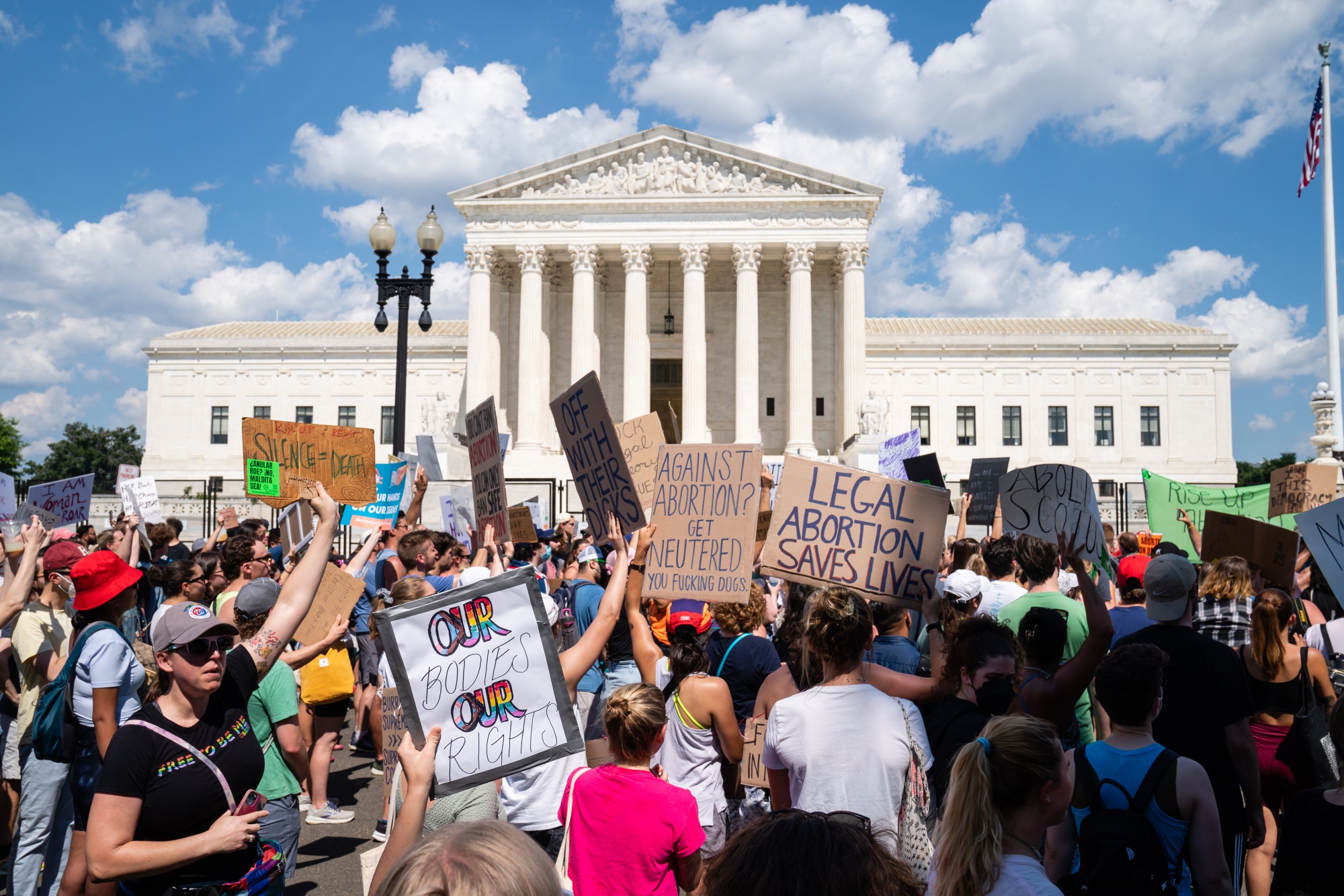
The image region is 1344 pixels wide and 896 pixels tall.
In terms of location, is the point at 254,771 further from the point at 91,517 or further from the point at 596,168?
the point at 596,168

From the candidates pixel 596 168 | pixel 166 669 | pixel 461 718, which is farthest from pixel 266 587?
pixel 596 168

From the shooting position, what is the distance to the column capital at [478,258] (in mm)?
43812

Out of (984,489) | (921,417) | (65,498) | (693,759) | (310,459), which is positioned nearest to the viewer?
(693,759)

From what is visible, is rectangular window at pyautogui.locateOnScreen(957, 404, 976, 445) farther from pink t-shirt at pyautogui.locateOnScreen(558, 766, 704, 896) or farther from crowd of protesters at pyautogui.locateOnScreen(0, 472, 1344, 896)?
pink t-shirt at pyautogui.locateOnScreen(558, 766, 704, 896)

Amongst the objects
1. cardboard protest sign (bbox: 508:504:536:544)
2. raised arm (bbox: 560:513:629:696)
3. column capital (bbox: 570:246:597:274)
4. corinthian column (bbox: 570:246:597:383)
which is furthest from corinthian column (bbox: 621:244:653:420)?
raised arm (bbox: 560:513:629:696)

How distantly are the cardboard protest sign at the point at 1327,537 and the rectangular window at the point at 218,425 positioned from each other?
193ft

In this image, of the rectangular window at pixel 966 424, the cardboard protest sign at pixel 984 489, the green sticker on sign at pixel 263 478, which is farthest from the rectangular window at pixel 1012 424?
the green sticker on sign at pixel 263 478

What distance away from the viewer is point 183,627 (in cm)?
359

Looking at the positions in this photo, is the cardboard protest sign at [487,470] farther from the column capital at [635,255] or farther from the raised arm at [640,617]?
the column capital at [635,255]

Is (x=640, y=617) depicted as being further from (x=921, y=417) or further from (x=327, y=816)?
(x=921, y=417)

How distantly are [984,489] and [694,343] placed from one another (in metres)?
30.4

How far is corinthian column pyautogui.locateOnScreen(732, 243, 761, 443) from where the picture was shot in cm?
4369

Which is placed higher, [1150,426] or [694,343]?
[694,343]

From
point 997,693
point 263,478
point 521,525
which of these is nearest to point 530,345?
point 521,525
